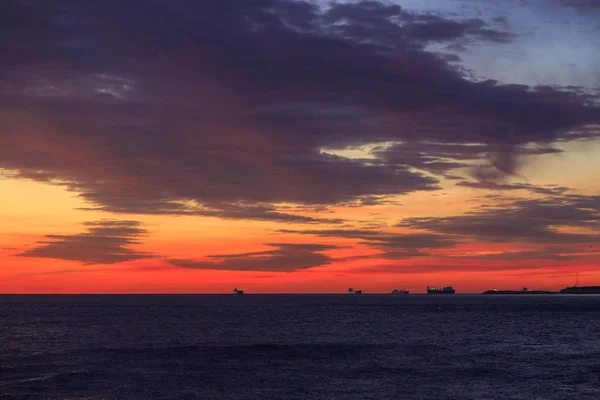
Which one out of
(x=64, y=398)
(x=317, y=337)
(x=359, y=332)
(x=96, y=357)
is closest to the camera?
(x=64, y=398)

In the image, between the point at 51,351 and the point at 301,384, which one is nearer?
the point at 301,384

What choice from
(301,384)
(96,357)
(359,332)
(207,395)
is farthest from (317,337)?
(207,395)

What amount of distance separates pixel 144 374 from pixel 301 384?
1623 cm

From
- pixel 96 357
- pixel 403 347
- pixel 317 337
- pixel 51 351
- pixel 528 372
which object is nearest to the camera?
pixel 528 372

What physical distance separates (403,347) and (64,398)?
2099 inches

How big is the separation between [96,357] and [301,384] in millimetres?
29711

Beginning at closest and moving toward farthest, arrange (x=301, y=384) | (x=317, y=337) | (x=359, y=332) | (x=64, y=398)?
(x=64, y=398)
(x=301, y=384)
(x=317, y=337)
(x=359, y=332)

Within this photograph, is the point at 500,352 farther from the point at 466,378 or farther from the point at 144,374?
the point at 144,374

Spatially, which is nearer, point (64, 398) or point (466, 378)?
point (64, 398)

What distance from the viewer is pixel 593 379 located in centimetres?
6438

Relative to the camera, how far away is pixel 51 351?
3364 inches

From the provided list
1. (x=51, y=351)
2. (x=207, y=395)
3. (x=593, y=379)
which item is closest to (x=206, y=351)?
(x=51, y=351)

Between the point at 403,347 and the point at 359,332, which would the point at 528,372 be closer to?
the point at 403,347

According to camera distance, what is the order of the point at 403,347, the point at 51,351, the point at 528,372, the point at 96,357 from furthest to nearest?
the point at 403,347 → the point at 51,351 → the point at 96,357 → the point at 528,372
